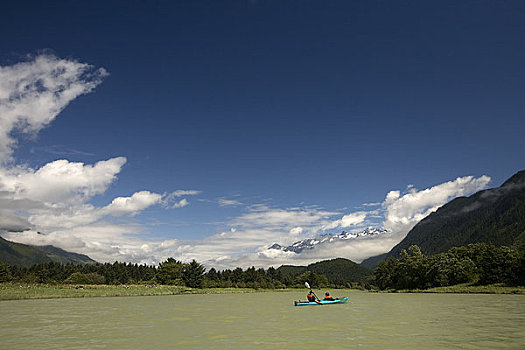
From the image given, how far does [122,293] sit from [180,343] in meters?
87.8

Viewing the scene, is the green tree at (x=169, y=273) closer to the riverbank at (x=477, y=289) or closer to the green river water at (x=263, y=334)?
the riverbank at (x=477, y=289)

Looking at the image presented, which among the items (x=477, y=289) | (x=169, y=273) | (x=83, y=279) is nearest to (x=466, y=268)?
(x=477, y=289)

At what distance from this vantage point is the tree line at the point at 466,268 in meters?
104

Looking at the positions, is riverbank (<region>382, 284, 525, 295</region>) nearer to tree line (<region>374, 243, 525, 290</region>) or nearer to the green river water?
tree line (<region>374, 243, 525, 290</region>)

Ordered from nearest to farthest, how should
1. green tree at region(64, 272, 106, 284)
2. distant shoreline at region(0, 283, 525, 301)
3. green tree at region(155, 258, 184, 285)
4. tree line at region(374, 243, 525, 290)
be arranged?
distant shoreline at region(0, 283, 525, 301)
tree line at region(374, 243, 525, 290)
green tree at region(64, 272, 106, 284)
green tree at region(155, 258, 184, 285)

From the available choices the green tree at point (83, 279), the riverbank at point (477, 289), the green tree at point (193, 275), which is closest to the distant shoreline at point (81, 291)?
the riverbank at point (477, 289)

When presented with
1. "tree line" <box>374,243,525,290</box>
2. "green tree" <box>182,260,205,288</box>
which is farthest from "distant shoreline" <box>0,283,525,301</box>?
"green tree" <box>182,260,205,288</box>

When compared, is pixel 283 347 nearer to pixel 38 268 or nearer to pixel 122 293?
pixel 122 293

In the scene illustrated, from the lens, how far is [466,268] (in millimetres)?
119750

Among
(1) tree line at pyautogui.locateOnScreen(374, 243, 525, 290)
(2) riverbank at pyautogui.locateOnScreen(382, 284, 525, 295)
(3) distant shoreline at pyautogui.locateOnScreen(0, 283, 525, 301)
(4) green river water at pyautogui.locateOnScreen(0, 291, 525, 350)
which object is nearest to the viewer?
(4) green river water at pyautogui.locateOnScreen(0, 291, 525, 350)

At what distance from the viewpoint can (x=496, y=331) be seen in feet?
95.9

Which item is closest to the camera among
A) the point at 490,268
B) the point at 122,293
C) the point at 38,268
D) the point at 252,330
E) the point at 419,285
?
the point at 252,330

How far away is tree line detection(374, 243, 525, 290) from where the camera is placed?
10406cm

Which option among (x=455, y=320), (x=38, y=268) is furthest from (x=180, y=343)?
(x=38, y=268)
